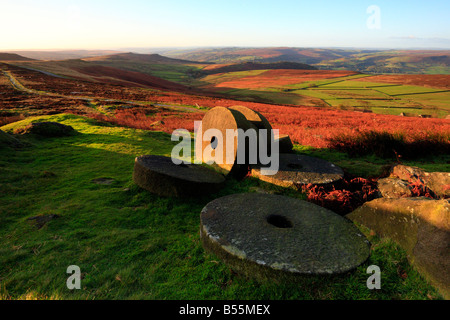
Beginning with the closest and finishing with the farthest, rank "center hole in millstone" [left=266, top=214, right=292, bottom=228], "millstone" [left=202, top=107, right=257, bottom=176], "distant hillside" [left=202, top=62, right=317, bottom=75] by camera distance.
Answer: "center hole in millstone" [left=266, top=214, right=292, bottom=228] → "millstone" [left=202, top=107, right=257, bottom=176] → "distant hillside" [left=202, top=62, right=317, bottom=75]

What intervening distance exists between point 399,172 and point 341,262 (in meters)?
4.79

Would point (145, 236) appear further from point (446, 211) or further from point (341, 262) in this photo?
point (446, 211)

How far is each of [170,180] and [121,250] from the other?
2300mm

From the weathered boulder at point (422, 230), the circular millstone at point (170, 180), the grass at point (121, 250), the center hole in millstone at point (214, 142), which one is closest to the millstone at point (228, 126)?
the center hole in millstone at point (214, 142)

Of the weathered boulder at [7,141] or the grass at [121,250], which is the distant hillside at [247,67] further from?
the grass at [121,250]

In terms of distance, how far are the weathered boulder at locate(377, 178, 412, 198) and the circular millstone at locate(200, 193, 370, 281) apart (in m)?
1.92

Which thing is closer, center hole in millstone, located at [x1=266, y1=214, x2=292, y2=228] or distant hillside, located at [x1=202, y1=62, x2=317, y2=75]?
center hole in millstone, located at [x1=266, y1=214, x2=292, y2=228]

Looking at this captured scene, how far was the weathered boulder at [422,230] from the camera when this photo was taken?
11.4 feet

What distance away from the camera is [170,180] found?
21.2ft

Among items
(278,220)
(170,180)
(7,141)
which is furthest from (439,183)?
(7,141)

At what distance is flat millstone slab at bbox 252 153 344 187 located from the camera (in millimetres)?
7074

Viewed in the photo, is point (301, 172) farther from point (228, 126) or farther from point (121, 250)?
point (121, 250)

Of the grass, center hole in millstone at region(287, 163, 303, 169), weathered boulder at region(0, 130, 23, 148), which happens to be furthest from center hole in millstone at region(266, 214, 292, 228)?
weathered boulder at region(0, 130, 23, 148)

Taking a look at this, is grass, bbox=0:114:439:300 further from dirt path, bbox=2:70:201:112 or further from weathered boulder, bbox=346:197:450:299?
dirt path, bbox=2:70:201:112
